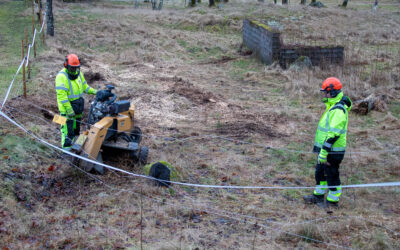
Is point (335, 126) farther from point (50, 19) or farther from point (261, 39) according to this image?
point (50, 19)

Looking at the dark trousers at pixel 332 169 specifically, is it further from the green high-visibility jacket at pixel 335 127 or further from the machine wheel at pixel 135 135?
the machine wheel at pixel 135 135

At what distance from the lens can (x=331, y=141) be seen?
6.79 m

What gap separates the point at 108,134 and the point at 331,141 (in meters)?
3.99

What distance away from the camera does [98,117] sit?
307 inches

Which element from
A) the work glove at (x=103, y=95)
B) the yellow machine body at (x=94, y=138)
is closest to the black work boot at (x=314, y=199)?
the yellow machine body at (x=94, y=138)

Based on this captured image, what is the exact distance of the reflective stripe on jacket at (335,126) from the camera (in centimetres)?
676

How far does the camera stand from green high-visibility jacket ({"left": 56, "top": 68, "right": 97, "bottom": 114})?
25.6ft

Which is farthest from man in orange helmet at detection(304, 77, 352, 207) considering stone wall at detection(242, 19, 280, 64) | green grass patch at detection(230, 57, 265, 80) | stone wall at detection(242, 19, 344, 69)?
stone wall at detection(242, 19, 280, 64)

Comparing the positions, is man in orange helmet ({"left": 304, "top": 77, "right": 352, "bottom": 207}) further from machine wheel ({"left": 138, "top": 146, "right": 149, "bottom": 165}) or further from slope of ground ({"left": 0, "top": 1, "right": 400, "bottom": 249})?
machine wheel ({"left": 138, "top": 146, "right": 149, "bottom": 165})

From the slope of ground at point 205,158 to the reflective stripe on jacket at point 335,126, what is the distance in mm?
1119

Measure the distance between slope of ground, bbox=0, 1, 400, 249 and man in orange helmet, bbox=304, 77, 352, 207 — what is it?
1.28 ft

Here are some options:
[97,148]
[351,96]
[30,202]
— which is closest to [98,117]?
[97,148]

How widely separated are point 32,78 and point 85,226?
829 centimetres

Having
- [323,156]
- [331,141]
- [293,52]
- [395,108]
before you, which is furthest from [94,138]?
[293,52]
